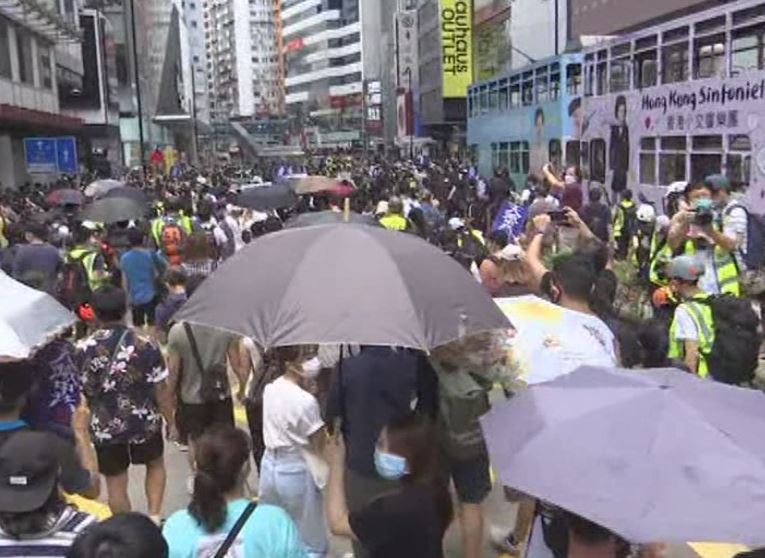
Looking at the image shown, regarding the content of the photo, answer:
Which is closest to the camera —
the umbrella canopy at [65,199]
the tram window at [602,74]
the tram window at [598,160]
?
the tram window at [598,160]

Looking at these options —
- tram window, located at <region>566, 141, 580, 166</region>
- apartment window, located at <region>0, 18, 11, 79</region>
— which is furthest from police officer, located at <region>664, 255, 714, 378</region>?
apartment window, located at <region>0, 18, 11, 79</region>

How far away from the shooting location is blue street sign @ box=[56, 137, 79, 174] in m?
28.0

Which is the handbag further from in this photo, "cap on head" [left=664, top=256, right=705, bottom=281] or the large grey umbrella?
"cap on head" [left=664, top=256, right=705, bottom=281]

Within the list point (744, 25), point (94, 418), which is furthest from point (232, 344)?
point (744, 25)

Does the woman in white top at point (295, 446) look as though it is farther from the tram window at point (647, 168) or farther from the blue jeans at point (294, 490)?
the tram window at point (647, 168)

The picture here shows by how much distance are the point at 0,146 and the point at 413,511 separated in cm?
3466

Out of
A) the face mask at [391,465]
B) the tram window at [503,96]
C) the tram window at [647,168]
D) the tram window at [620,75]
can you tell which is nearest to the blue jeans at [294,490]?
the face mask at [391,465]

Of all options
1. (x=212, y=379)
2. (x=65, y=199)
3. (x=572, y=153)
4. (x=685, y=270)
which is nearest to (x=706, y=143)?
(x=572, y=153)

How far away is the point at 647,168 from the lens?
14.3 metres

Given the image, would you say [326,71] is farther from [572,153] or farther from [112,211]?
[112,211]

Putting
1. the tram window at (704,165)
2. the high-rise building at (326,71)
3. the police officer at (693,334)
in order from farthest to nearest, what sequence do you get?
the high-rise building at (326,71) → the tram window at (704,165) → the police officer at (693,334)

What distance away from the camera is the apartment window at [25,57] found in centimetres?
3716

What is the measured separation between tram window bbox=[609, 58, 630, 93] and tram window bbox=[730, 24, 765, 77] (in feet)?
12.0

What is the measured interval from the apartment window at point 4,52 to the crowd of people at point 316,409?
28.1 m
